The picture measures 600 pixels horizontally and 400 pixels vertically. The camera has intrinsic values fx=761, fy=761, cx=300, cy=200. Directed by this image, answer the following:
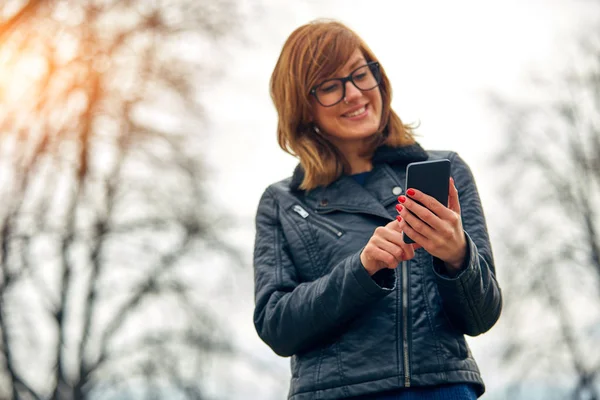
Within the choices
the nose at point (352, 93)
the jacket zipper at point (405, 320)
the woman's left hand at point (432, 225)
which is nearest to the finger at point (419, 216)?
the woman's left hand at point (432, 225)

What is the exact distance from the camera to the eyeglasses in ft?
7.52

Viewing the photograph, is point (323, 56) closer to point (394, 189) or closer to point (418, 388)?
point (394, 189)

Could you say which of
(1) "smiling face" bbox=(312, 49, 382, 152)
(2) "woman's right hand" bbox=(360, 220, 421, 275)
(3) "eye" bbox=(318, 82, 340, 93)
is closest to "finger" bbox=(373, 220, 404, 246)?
(2) "woman's right hand" bbox=(360, 220, 421, 275)

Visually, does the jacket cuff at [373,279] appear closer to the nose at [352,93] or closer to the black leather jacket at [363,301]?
the black leather jacket at [363,301]

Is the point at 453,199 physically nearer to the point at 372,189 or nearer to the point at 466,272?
the point at 466,272

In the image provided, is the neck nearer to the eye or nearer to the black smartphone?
the eye

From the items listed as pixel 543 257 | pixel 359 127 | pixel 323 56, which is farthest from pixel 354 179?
pixel 543 257

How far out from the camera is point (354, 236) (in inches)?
81.8

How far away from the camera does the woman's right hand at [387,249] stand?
1.76 m

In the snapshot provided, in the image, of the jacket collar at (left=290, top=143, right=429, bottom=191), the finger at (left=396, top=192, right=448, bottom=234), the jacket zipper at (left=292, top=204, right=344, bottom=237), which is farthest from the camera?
the jacket collar at (left=290, top=143, right=429, bottom=191)

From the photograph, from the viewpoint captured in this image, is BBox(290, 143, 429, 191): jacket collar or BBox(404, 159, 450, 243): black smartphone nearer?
BBox(404, 159, 450, 243): black smartphone

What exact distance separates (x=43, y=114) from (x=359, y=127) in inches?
335

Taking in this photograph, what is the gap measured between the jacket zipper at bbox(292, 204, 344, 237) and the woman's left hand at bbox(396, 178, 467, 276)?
366 millimetres

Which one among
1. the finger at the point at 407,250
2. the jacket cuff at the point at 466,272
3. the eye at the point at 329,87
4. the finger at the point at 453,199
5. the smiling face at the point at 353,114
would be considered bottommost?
the jacket cuff at the point at 466,272
